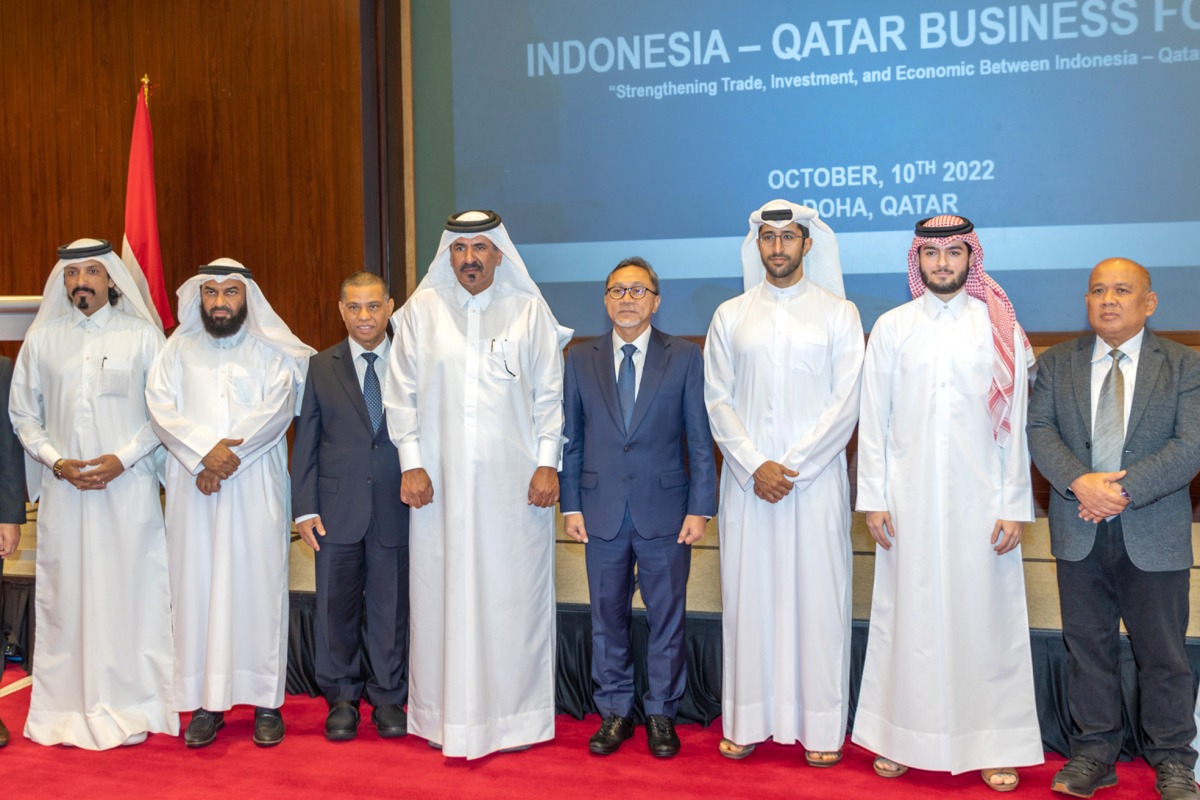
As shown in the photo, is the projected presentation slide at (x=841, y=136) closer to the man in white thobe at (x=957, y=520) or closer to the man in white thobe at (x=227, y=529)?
the man in white thobe at (x=957, y=520)

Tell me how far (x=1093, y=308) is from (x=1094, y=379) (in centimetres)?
21

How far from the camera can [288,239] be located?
19.4 feet

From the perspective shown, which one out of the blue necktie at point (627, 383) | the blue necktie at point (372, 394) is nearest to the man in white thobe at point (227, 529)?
the blue necktie at point (372, 394)

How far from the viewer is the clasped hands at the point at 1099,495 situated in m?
2.94

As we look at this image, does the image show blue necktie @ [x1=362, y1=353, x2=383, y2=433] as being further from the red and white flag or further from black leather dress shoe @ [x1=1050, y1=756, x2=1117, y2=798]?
the red and white flag

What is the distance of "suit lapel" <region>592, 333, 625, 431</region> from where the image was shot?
3.43m

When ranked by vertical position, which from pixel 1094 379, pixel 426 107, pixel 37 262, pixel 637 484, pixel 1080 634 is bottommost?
pixel 1080 634

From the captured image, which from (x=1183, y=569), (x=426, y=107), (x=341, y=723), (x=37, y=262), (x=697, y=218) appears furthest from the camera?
(x=37, y=262)

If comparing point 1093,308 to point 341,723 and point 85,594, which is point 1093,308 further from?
point 85,594

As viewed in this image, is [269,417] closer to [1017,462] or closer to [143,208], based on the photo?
[1017,462]

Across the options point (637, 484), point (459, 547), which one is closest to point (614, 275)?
point (637, 484)

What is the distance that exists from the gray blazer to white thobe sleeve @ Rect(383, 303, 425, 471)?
1.94m

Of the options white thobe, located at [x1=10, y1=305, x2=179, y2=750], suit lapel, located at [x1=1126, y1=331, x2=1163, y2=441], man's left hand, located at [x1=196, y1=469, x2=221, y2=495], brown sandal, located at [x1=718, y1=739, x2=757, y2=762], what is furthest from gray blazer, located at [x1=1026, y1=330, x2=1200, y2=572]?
white thobe, located at [x1=10, y1=305, x2=179, y2=750]

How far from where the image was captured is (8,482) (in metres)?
3.69
